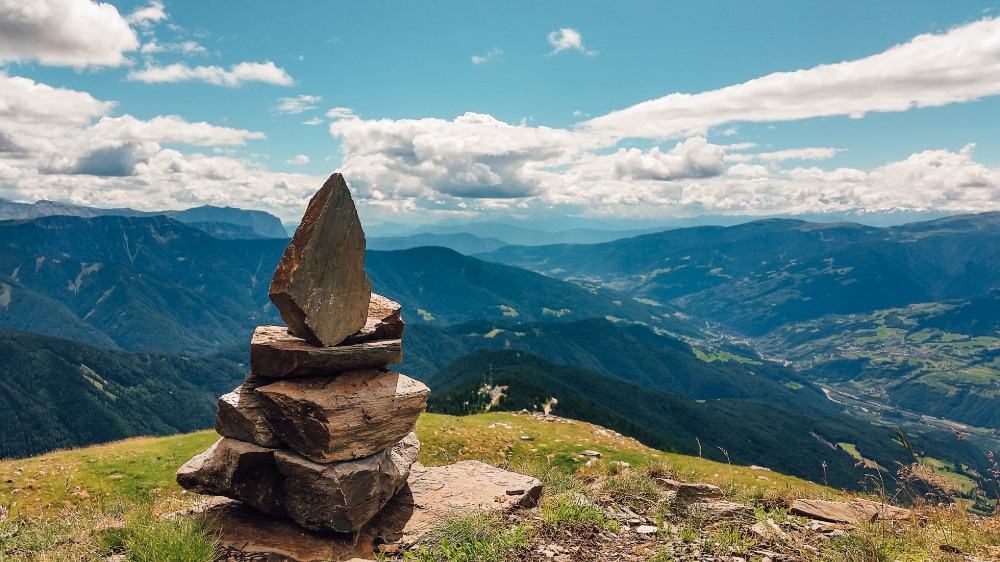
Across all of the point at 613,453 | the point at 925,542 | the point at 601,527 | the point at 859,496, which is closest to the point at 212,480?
the point at 601,527

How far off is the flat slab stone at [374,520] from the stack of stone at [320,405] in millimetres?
452

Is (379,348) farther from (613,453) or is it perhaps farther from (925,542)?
(613,453)

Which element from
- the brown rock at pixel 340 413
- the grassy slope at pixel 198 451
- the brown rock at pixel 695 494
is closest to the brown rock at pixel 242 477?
the brown rock at pixel 340 413

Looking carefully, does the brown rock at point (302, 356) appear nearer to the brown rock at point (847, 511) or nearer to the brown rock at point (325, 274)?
the brown rock at point (325, 274)

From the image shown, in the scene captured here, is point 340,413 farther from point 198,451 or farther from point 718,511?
point 198,451

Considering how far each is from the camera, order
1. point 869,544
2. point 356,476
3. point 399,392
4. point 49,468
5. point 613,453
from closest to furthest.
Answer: point 869,544, point 356,476, point 399,392, point 49,468, point 613,453

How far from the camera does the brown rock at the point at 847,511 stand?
1345 centimetres

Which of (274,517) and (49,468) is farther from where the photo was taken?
(49,468)

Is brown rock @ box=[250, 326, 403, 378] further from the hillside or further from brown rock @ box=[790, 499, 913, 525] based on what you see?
brown rock @ box=[790, 499, 913, 525]

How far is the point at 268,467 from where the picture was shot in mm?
15414

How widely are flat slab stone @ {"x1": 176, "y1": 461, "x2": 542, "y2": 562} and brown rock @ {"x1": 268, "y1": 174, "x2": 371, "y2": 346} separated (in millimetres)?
5725

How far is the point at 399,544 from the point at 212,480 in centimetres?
644

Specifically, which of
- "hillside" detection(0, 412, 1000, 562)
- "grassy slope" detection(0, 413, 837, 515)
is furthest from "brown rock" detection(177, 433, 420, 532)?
"grassy slope" detection(0, 413, 837, 515)

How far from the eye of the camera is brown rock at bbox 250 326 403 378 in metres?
16.1
